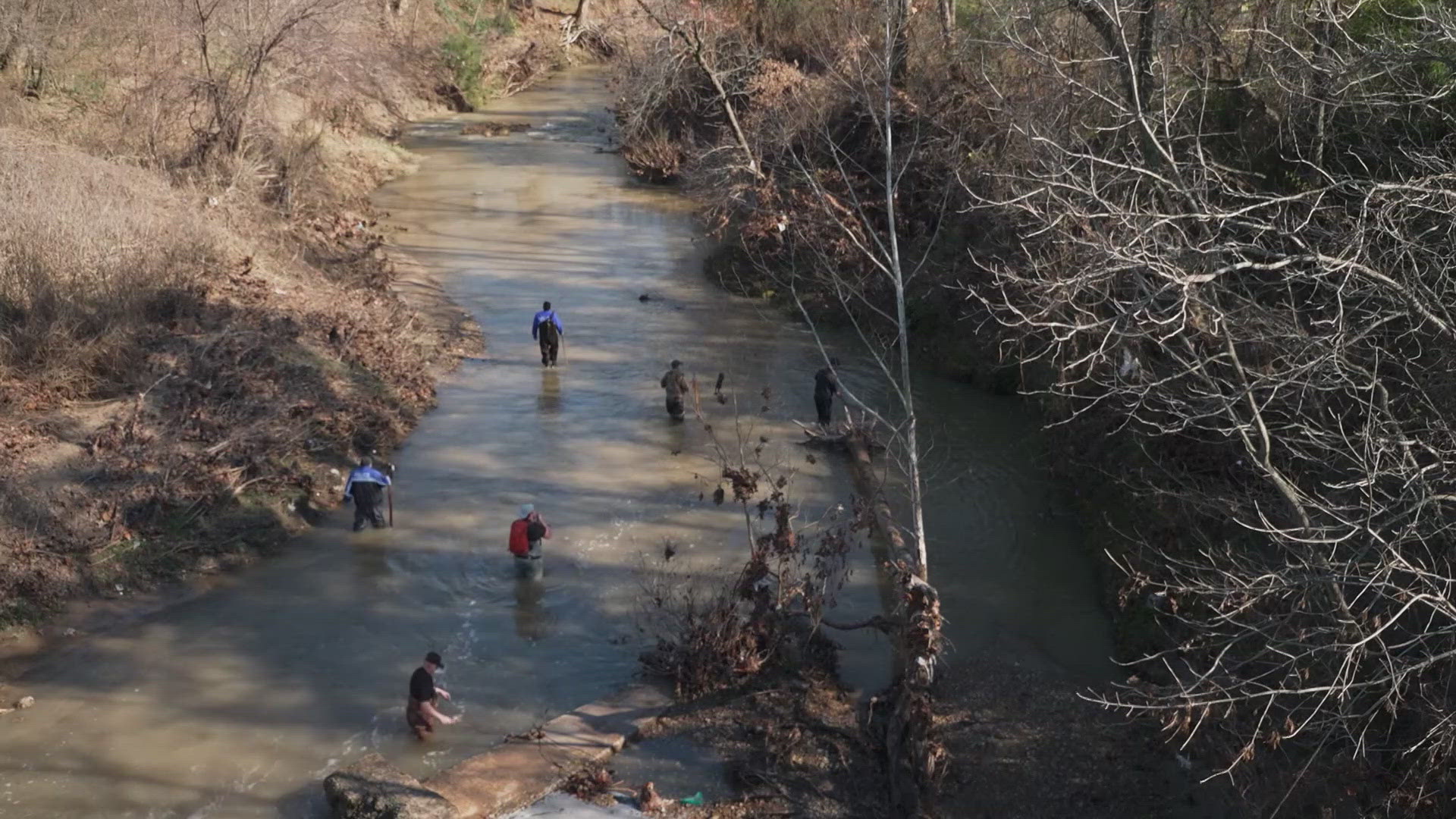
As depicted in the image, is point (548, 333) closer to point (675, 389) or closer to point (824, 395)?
point (675, 389)

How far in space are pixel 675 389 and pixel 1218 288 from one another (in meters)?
8.76

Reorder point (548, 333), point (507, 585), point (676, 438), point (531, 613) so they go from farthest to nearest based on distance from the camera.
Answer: point (548, 333)
point (676, 438)
point (507, 585)
point (531, 613)

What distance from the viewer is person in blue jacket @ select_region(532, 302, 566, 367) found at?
2028cm

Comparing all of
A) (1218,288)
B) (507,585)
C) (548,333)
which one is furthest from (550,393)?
(1218,288)

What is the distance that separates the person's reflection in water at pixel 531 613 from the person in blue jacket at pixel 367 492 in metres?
2.16

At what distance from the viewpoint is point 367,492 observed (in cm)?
1508

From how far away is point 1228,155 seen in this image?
52.9 feet

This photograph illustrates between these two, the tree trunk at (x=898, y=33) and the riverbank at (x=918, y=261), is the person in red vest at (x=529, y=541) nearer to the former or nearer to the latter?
the riverbank at (x=918, y=261)

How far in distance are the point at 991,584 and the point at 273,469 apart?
8858 millimetres

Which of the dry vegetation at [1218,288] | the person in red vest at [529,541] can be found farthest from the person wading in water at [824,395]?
the person in red vest at [529,541]

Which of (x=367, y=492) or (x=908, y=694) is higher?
(x=367, y=492)

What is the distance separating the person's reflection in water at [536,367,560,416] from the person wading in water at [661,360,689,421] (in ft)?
5.88

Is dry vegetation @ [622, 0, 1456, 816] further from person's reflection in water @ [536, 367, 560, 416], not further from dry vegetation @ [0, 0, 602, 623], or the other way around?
dry vegetation @ [0, 0, 602, 623]

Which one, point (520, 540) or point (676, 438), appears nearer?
point (520, 540)
